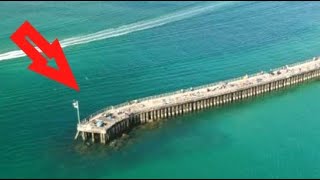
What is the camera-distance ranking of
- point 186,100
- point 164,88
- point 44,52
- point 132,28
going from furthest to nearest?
point 132,28, point 44,52, point 164,88, point 186,100

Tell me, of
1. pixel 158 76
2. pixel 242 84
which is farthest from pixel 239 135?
pixel 158 76

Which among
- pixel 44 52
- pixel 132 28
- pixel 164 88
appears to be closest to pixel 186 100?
pixel 164 88

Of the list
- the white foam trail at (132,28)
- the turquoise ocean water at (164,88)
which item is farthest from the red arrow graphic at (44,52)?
the white foam trail at (132,28)

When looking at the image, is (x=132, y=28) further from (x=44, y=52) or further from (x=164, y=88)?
(x=164, y=88)

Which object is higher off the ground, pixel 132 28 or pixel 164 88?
pixel 132 28

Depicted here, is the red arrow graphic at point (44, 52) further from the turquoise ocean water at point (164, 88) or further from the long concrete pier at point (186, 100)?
the long concrete pier at point (186, 100)

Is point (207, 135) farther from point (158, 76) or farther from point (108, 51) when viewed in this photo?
point (108, 51)

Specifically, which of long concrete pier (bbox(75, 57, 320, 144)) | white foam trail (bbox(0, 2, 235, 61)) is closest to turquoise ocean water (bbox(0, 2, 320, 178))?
white foam trail (bbox(0, 2, 235, 61))

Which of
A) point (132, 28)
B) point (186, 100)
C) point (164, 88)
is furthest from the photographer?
point (132, 28)
